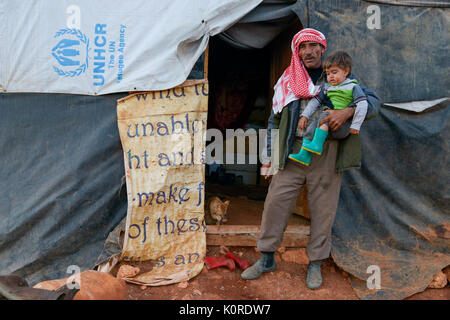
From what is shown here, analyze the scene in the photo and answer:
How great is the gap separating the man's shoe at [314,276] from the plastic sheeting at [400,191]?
460 millimetres

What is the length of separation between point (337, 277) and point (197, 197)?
1.45 metres

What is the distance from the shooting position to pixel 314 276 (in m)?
2.86

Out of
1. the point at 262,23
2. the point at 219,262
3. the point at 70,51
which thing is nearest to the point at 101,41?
the point at 70,51

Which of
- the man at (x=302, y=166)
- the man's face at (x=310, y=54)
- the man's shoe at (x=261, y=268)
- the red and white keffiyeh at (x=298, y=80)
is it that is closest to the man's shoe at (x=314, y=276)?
the man at (x=302, y=166)

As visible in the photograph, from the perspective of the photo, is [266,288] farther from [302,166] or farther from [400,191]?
[400,191]

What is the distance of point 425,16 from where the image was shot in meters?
3.27

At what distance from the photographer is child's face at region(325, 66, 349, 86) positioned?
7.91ft

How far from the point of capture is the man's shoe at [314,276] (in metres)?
2.84

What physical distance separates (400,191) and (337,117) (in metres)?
1.42

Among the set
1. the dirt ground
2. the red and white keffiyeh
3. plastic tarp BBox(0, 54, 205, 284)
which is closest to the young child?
the red and white keffiyeh

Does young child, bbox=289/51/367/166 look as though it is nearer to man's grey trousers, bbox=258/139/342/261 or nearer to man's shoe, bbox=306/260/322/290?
man's grey trousers, bbox=258/139/342/261

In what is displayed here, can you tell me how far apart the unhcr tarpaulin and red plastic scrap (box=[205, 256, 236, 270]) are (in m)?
1.62

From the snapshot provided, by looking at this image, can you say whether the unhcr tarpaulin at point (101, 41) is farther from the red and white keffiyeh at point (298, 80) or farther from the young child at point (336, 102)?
the young child at point (336, 102)

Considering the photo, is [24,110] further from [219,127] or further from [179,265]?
[219,127]
